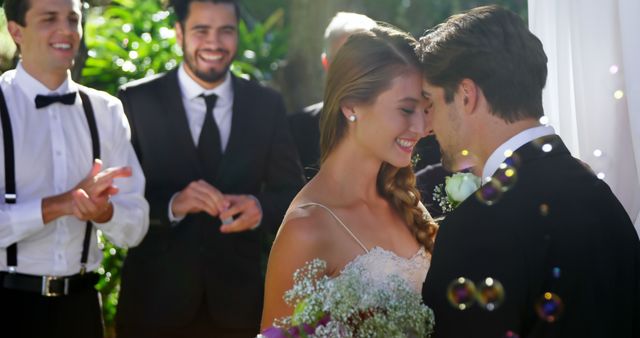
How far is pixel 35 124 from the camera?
4488mm

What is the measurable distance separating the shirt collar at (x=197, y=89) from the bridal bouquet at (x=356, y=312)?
8.96ft

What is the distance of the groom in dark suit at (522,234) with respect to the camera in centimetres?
267

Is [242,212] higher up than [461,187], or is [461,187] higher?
[461,187]

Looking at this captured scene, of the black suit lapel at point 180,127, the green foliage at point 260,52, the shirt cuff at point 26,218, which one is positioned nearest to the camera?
the shirt cuff at point 26,218

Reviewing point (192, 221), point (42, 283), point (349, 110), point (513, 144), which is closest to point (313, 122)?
point (192, 221)

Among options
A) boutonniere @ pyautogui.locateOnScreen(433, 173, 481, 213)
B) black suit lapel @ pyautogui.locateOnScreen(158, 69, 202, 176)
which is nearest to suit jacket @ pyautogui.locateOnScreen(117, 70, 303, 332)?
black suit lapel @ pyautogui.locateOnScreen(158, 69, 202, 176)

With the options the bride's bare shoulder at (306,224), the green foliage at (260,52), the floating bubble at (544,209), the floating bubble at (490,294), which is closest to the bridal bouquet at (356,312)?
the floating bubble at (490,294)

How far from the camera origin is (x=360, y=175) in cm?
379

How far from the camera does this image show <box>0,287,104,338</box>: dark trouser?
4.32 m

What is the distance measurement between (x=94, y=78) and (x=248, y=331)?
2.96m

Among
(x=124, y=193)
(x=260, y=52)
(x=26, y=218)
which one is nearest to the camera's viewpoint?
(x=26, y=218)

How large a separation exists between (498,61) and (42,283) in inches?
93.6

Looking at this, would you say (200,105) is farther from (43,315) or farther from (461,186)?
(461,186)

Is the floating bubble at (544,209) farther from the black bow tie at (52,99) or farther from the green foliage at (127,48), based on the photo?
the green foliage at (127,48)
